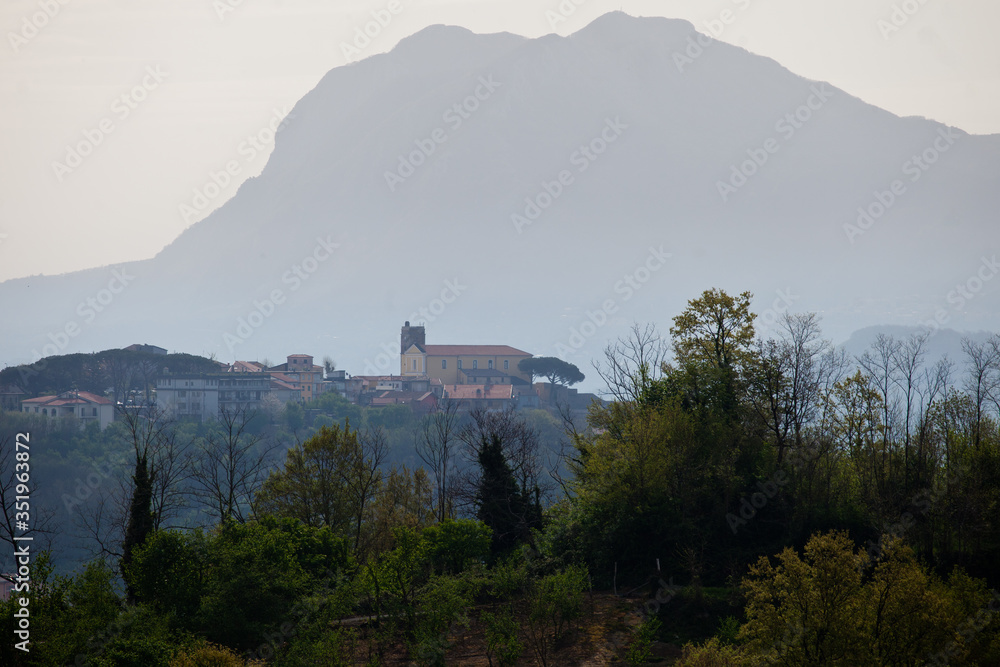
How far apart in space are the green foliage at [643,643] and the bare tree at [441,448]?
9562mm

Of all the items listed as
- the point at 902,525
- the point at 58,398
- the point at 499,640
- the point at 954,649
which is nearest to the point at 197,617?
the point at 499,640

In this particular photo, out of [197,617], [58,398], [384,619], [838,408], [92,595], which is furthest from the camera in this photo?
[58,398]

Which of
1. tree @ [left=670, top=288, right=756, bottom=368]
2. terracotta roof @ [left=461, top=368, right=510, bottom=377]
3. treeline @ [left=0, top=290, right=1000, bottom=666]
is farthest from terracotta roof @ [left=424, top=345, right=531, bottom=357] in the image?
tree @ [left=670, top=288, right=756, bottom=368]

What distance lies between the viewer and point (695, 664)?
1627cm

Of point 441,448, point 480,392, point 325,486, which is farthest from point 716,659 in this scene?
point 480,392

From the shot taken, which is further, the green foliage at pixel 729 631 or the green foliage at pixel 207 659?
the green foliage at pixel 729 631

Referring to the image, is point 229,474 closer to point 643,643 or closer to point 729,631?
point 643,643

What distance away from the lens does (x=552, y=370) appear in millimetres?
129750

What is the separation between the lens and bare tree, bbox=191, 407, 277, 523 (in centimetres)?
3092

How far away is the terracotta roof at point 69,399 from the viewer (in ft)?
305

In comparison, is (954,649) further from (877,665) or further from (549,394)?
(549,394)

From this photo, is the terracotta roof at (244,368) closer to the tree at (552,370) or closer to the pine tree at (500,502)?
the tree at (552,370)

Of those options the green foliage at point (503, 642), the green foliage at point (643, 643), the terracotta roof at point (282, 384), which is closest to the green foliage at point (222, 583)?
the green foliage at point (503, 642)

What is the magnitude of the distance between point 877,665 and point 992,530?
404 inches
